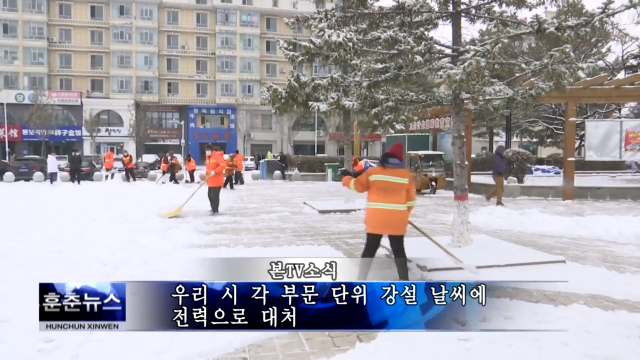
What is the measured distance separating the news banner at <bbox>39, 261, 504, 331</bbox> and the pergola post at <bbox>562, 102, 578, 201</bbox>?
11369 mm

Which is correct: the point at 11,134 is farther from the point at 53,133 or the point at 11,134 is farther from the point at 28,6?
the point at 28,6

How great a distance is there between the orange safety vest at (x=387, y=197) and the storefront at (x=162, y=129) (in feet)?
151

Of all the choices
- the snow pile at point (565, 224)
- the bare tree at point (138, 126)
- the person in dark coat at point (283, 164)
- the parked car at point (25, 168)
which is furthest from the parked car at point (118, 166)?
the snow pile at point (565, 224)

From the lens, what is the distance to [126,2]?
152 feet

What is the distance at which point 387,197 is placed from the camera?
502 centimetres

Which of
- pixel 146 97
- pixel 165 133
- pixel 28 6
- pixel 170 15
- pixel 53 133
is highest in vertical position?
pixel 170 15

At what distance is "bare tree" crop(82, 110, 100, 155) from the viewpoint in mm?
43312

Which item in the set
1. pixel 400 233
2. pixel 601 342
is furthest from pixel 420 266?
pixel 601 342

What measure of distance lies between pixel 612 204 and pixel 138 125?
40.5 meters

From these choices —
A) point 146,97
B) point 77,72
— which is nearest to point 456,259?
point 146,97

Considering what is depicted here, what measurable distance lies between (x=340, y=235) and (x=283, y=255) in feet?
6.05

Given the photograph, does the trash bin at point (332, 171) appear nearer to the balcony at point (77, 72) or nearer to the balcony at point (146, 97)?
the balcony at point (146, 97)

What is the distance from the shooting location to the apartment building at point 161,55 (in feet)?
148

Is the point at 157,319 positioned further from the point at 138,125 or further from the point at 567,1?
the point at 138,125
